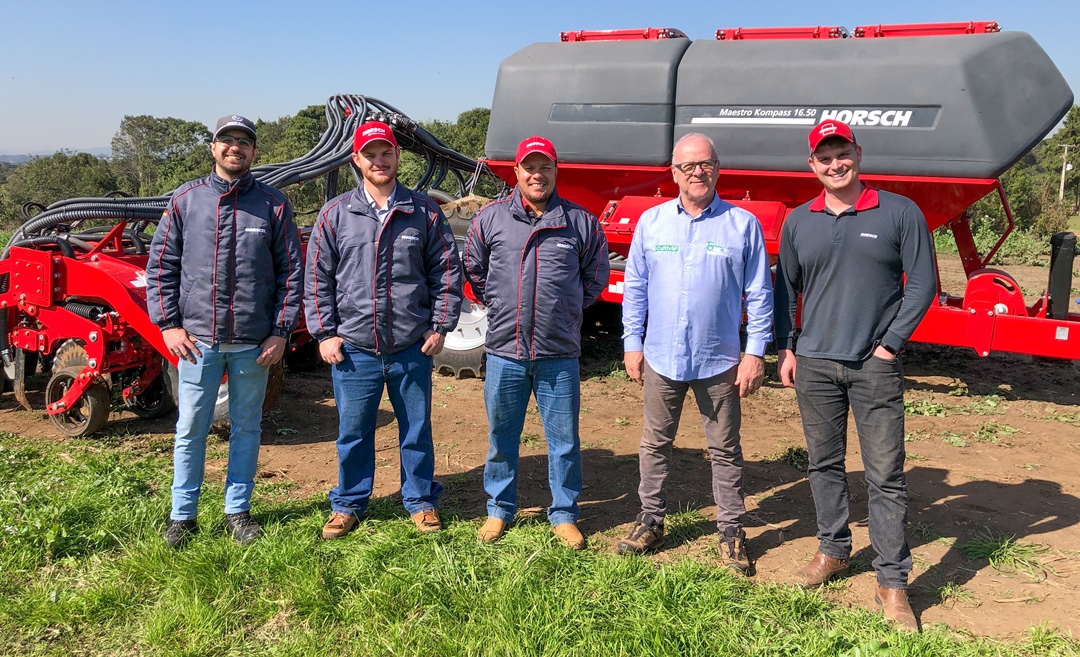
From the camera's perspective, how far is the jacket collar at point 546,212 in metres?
3.51

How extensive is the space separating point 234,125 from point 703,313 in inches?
82.2

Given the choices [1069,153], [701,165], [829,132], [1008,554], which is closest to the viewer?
[829,132]

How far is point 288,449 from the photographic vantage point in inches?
202

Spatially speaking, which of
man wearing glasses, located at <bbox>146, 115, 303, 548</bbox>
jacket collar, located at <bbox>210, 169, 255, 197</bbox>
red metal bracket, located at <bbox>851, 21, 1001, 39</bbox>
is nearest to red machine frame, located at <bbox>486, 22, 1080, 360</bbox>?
red metal bracket, located at <bbox>851, 21, 1001, 39</bbox>

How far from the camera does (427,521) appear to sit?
378 cm

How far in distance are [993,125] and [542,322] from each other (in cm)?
351

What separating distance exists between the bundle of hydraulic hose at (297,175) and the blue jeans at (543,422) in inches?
128

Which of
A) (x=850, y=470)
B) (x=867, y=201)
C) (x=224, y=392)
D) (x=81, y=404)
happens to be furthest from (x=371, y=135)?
(x=850, y=470)

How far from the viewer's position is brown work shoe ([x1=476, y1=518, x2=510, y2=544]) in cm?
367

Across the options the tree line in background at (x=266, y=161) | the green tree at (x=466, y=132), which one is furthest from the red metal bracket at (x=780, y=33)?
the green tree at (x=466, y=132)

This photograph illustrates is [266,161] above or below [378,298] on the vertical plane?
above

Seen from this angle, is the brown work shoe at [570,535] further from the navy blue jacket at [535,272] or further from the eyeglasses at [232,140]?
the eyeglasses at [232,140]

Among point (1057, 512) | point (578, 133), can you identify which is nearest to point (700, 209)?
point (1057, 512)

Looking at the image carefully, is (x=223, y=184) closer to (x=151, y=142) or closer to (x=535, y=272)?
(x=535, y=272)
